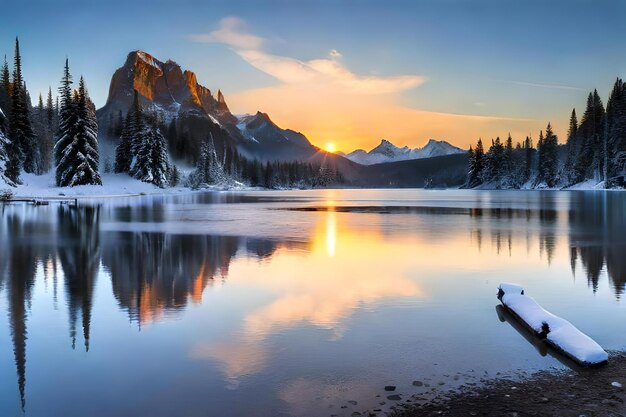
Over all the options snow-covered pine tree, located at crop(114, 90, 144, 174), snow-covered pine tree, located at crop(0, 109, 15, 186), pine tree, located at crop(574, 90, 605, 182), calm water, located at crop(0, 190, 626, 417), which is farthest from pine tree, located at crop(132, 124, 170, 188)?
pine tree, located at crop(574, 90, 605, 182)

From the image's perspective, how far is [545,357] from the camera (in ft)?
30.0

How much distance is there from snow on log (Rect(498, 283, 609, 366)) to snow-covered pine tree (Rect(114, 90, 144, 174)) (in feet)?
357

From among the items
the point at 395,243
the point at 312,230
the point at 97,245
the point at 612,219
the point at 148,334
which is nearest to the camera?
the point at 148,334

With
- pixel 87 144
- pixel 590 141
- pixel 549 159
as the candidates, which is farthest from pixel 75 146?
pixel 549 159

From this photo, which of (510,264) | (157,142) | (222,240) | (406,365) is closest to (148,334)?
(406,365)

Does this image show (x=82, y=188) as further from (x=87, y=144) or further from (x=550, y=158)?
(x=550, y=158)

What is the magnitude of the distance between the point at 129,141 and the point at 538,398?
119m

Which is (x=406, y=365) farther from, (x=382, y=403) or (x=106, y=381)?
(x=106, y=381)

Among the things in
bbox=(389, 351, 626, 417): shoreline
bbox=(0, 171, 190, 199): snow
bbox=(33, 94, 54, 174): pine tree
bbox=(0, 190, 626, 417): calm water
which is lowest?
bbox=(389, 351, 626, 417): shoreline

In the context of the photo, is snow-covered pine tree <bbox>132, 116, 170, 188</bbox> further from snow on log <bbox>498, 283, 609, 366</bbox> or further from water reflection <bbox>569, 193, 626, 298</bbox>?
snow on log <bbox>498, 283, 609, 366</bbox>

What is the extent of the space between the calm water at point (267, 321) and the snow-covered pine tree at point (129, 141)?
302ft

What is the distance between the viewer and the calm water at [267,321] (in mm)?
7656

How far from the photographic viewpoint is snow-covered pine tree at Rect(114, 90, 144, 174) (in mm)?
111400

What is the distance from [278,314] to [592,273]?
40.3ft
